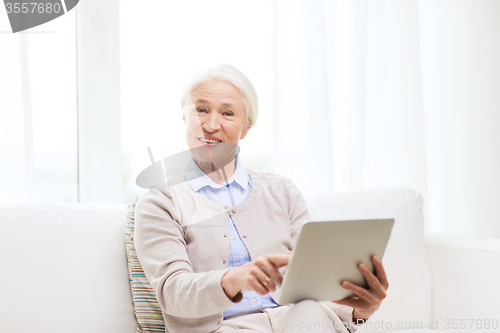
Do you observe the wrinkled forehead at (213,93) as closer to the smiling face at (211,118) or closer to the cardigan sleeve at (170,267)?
the smiling face at (211,118)

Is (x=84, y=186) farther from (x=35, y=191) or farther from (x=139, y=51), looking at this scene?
(x=139, y=51)

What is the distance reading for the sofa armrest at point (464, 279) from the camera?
4.53 feet

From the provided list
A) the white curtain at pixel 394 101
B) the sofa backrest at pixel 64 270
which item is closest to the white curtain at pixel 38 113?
the sofa backrest at pixel 64 270

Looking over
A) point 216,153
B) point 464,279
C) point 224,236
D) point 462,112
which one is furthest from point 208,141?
point 462,112

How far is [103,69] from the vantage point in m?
1.67

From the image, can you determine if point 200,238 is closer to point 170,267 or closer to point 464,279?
point 170,267

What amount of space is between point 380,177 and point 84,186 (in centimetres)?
130

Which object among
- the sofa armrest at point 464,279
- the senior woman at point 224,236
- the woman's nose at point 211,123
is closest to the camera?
the senior woman at point 224,236

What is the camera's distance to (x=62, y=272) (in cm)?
115

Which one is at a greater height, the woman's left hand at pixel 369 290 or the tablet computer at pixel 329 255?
the tablet computer at pixel 329 255

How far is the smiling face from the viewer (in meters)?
1.25

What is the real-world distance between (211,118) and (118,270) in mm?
500

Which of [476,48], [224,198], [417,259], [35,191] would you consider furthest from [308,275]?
[476,48]

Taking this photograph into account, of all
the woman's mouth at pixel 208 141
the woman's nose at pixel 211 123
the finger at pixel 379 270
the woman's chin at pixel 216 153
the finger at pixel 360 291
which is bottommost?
the finger at pixel 360 291
